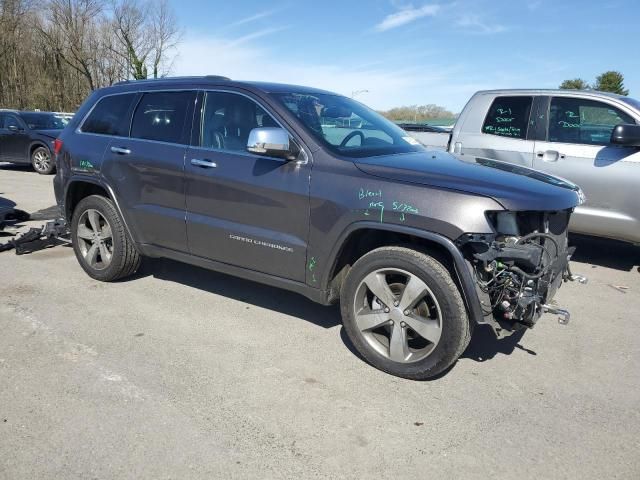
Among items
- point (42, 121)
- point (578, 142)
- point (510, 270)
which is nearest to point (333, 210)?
point (510, 270)

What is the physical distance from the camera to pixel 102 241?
16.2ft

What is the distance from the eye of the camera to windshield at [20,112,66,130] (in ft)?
45.3

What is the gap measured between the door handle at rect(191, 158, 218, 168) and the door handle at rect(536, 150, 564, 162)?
3956 mm

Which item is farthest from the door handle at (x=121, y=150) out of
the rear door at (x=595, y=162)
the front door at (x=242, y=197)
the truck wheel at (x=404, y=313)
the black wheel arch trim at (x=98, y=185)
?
the rear door at (x=595, y=162)

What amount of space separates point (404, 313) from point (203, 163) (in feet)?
6.26

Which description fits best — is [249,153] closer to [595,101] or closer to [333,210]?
[333,210]

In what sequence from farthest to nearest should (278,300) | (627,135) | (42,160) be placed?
(42,160) → (627,135) → (278,300)

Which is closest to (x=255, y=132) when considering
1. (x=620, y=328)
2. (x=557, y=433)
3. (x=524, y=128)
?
(x=557, y=433)

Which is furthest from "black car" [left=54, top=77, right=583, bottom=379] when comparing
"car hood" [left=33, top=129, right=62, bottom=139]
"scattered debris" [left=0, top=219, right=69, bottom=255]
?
"car hood" [left=33, top=129, right=62, bottom=139]

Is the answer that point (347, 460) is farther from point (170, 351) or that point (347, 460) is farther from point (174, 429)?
point (170, 351)

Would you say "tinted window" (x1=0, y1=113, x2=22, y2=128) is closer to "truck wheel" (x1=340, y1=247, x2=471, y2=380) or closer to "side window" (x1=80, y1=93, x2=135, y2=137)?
"side window" (x1=80, y1=93, x2=135, y2=137)

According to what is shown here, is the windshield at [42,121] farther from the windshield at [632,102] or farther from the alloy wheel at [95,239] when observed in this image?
the windshield at [632,102]

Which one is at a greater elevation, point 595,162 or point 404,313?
point 595,162

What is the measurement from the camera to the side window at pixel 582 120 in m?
5.83
